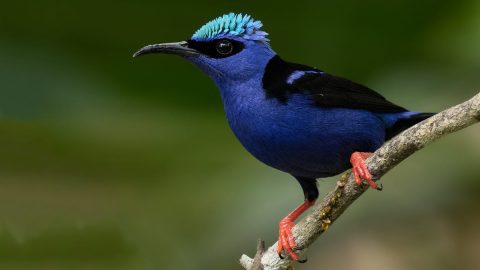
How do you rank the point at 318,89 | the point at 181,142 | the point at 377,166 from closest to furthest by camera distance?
the point at 377,166 → the point at 318,89 → the point at 181,142

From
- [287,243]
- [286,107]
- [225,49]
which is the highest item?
[225,49]

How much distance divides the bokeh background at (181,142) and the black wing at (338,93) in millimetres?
1012

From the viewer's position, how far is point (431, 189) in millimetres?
4980

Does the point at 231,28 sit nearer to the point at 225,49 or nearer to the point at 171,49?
the point at 225,49

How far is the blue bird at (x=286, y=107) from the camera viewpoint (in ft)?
12.4

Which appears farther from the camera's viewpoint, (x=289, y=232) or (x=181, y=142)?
(x=181, y=142)

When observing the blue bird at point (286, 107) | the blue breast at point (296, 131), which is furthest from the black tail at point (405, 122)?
the blue breast at point (296, 131)

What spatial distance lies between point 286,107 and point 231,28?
55cm

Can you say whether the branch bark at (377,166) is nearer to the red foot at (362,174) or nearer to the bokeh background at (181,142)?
the red foot at (362,174)

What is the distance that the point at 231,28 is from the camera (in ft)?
13.3

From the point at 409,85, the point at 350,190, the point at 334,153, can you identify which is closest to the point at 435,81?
the point at 409,85

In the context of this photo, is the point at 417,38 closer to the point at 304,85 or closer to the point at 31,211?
the point at 304,85

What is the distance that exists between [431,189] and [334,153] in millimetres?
1345

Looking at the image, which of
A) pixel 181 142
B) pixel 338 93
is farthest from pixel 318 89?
pixel 181 142
